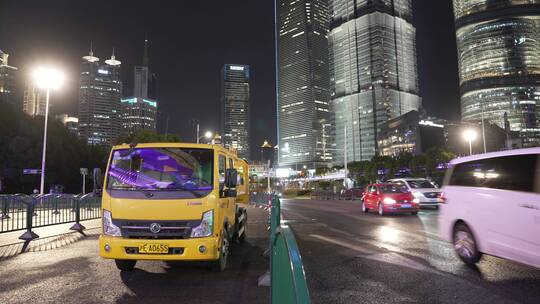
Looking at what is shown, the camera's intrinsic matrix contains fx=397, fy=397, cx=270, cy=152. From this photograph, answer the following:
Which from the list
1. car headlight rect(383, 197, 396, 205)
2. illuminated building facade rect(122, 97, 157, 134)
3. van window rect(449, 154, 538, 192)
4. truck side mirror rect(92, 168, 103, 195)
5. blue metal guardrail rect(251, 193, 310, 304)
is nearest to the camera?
blue metal guardrail rect(251, 193, 310, 304)

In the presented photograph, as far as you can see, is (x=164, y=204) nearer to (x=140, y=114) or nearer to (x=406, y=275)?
(x=406, y=275)

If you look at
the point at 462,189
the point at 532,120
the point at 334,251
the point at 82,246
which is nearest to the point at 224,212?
the point at 334,251

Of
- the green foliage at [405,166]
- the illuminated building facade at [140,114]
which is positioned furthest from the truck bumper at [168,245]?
the illuminated building facade at [140,114]

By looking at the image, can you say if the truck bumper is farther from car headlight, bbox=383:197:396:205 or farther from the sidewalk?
car headlight, bbox=383:197:396:205

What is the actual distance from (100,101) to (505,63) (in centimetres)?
17287

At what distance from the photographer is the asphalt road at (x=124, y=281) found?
551 centimetres

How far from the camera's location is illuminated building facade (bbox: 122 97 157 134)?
10625 cm

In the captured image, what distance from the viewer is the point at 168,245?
6.23 meters

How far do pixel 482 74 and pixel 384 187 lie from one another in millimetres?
178806

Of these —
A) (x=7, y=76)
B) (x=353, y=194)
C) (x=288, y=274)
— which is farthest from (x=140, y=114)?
(x=288, y=274)

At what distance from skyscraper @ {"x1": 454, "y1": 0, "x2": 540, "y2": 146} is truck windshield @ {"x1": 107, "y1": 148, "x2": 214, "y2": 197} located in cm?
17591

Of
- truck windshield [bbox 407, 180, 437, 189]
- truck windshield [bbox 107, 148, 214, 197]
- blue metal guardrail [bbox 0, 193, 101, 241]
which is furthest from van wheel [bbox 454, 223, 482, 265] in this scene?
truck windshield [bbox 407, 180, 437, 189]

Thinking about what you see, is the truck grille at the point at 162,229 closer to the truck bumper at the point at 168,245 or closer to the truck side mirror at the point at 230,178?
the truck bumper at the point at 168,245

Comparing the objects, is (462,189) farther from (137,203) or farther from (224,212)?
(137,203)
